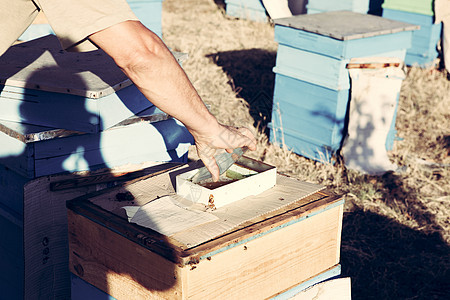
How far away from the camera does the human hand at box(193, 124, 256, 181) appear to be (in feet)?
6.66

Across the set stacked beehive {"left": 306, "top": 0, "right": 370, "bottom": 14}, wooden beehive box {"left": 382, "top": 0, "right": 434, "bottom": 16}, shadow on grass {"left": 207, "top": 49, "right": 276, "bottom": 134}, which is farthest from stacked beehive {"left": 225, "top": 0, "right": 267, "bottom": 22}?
wooden beehive box {"left": 382, "top": 0, "right": 434, "bottom": 16}

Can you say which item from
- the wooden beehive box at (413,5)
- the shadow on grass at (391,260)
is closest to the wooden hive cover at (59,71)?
the shadow on grass at (391,260)

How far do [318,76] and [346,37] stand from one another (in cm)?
42

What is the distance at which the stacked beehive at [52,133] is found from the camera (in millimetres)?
2348

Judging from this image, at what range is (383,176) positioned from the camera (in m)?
4.59

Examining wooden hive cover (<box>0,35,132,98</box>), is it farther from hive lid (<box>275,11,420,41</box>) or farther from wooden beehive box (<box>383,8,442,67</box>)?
wooden beehive box (<box>383,8,442,67</box>)

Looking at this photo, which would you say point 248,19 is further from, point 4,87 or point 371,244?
point 4,87

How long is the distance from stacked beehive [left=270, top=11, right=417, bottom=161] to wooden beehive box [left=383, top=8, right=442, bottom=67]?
2.54m

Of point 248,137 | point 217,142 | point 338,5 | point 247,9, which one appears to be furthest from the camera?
point 247,9

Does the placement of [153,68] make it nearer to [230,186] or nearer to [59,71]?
A: [230,186]

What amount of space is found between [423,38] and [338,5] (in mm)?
1133

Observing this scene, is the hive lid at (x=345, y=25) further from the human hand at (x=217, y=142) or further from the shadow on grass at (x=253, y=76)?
the human hand at (x=217, y=142)

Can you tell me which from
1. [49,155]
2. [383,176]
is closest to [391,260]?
[383,176]

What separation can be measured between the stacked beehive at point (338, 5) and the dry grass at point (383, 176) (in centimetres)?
78
